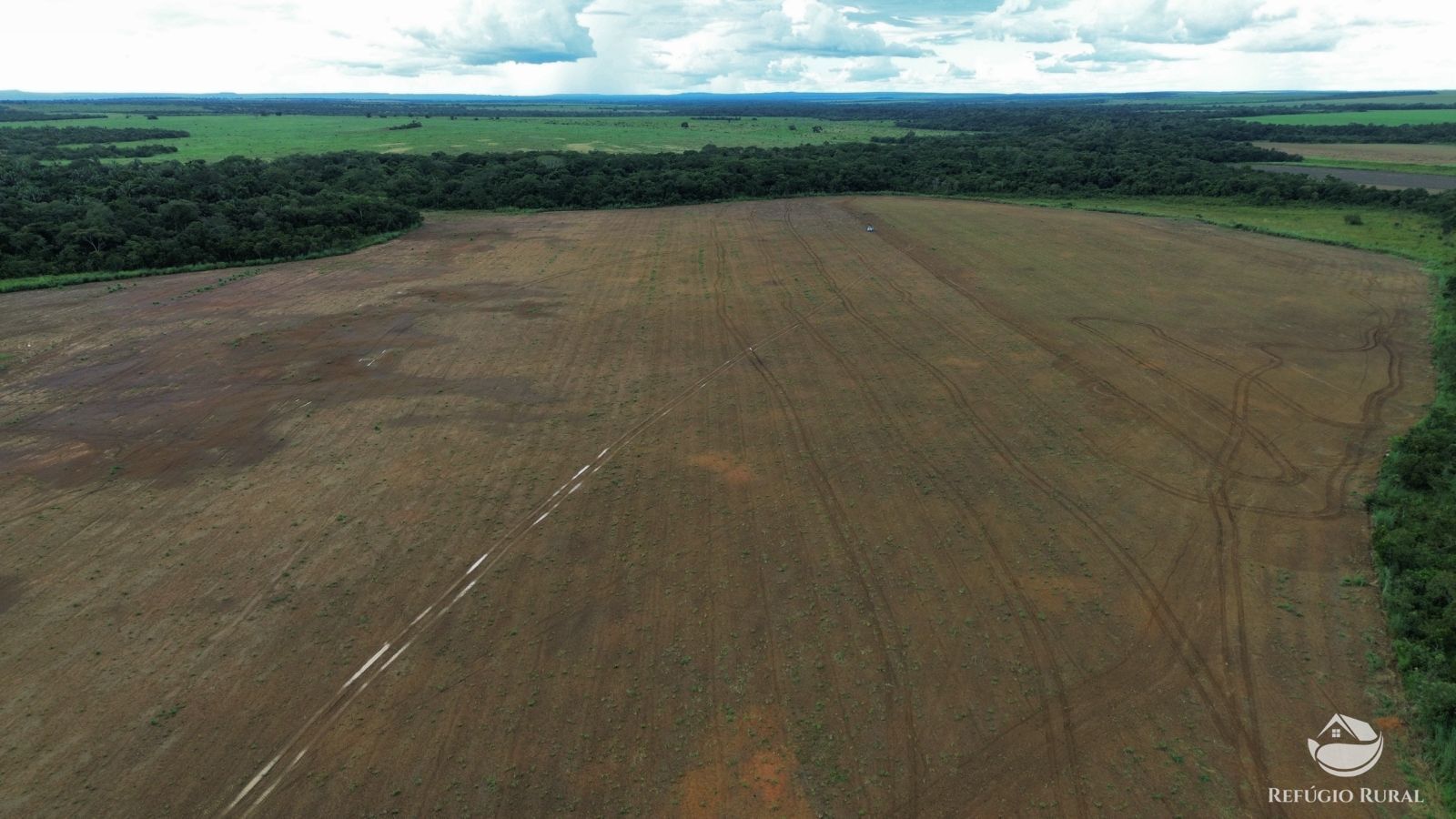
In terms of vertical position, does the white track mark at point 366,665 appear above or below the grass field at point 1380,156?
below

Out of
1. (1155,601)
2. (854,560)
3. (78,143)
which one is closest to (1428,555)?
(1155,601)

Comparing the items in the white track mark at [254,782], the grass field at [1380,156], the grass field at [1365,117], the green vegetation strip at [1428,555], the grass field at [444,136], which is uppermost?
the grass field at [1365,117]

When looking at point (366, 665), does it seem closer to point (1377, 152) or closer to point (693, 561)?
point (693, 561)

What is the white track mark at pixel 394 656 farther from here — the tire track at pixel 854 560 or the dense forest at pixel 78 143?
the dense forest at pixel 78 143

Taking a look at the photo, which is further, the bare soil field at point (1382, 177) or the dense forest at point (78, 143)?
the dense forest at point (78, 143)

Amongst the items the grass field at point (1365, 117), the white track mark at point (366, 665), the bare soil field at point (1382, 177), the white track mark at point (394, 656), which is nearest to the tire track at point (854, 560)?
the white track mark at point (394, 656)

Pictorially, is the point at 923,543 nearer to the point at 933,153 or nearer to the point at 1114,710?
the point at 1114,710

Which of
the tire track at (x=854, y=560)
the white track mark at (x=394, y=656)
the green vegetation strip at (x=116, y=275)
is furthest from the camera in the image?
the green vegetation strip at (x=116, y=275)

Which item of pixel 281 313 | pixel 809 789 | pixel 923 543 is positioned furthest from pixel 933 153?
pixel 809 789

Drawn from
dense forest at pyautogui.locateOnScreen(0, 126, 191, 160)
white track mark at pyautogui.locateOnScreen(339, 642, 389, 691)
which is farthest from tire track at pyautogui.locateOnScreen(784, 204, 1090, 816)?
dense forest at pyautogui.locateOnScreen(0, 126, 191, 160)
